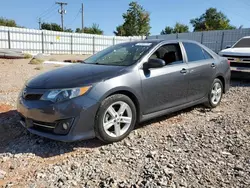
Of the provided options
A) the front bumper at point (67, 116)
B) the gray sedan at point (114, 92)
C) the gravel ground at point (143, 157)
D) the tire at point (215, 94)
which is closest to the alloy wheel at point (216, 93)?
the tire at point (215, 94)

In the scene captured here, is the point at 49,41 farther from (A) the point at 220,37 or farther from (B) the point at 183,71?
Answer: (B) the point at 183,71

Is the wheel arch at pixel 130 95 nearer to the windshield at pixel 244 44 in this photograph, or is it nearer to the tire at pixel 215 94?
the tire at pixel 215 94

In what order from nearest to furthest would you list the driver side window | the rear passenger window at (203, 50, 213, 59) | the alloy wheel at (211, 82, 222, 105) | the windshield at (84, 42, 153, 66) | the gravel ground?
the gravel ground → the windshield at (84, 42, 153, 66) → the driver side window → the rear passenger window at (203, 50, 213, 59) → the alloy wheel at (211, 82, 222, 105)

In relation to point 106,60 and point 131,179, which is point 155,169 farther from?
point 106,60

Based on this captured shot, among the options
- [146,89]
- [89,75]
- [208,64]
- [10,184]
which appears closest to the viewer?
[10,184]

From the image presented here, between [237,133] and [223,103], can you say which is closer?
[237,133]

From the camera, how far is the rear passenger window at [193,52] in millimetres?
4648

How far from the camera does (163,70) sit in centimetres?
399

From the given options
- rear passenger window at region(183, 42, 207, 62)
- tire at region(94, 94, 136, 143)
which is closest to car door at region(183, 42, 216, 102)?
rear passenger window at region(183, 42, 207, 62)

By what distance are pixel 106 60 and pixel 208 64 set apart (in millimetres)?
A: 2124

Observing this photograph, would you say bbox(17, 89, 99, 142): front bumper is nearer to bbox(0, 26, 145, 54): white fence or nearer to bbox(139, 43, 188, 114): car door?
bbox(139, 43, 188, 114): car door

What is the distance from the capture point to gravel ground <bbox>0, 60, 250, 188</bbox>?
2.53 meters

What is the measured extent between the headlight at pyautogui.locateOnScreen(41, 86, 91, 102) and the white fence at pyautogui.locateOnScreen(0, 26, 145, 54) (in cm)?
2180

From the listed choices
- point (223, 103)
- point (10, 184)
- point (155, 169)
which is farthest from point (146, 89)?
point (223, 103)
